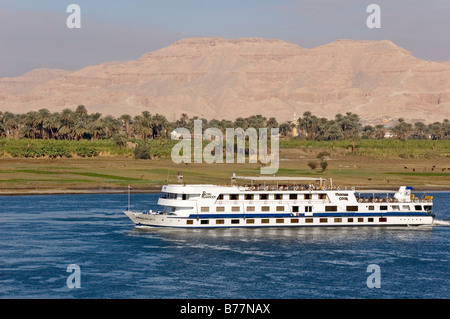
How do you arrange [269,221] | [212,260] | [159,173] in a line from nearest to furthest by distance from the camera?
[212,260] → [269,221] → [159,173]

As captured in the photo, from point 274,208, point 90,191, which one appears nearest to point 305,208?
point 274,208

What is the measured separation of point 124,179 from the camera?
140 meters

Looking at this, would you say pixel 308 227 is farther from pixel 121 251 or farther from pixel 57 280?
pixel 57 280

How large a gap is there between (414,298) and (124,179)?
88.0 metres

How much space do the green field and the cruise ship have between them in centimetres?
3066

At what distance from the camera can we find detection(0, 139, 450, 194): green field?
13238 cm

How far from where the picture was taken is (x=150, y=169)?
154875 millimetres

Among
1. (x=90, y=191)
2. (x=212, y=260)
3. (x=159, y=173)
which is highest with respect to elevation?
(x=159, y=173)

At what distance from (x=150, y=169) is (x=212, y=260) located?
8512cm

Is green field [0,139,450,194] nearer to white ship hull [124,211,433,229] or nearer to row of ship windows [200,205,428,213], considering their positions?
white ship hull [124,211,433,229]

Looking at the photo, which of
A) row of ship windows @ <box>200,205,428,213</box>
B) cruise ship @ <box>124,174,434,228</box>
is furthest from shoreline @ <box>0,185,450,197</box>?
cruise ship @ <box>124,174,434,228</box>

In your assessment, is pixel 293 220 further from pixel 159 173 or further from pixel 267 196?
pixel 159 173

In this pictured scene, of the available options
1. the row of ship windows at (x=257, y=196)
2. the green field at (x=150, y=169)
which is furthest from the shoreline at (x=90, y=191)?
the row of ship windows at (x=257, y=196)
